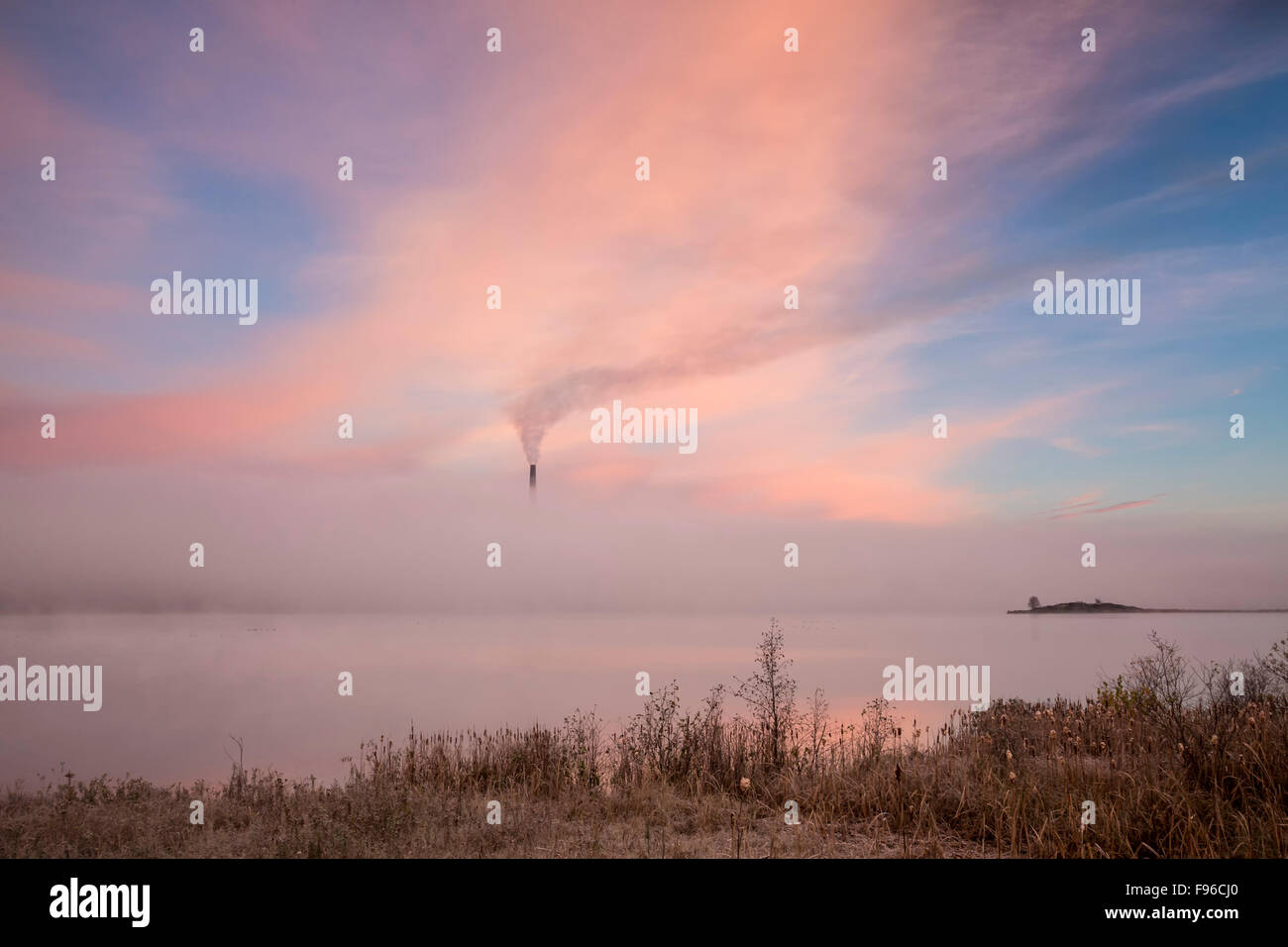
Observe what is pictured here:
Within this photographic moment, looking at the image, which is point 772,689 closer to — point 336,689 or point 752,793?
point 752,793

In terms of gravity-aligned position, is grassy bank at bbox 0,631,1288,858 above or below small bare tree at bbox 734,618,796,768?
below

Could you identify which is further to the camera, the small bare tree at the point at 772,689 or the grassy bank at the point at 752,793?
the small bare tree at the point at 772,689

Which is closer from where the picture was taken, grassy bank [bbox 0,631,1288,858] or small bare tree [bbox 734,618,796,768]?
grassy bank [bbox 0,631,1288,858]

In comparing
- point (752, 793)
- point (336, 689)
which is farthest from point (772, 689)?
point (336, 689)

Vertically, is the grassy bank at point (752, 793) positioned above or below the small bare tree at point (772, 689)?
below
